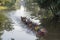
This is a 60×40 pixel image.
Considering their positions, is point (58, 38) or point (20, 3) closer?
point (58, 38)

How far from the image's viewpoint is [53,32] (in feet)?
40.8

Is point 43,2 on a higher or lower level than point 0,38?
higher

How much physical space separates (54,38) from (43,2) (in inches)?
221

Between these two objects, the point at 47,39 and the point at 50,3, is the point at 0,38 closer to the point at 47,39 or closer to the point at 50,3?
the point at 47,39

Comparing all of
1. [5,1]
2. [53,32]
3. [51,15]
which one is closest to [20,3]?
[5,1]

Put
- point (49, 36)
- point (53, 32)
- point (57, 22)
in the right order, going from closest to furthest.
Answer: point (49, 36)
point (53, 32)
point (57, 22)

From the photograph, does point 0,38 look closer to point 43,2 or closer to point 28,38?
point 28,38

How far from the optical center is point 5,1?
30828 millimetres

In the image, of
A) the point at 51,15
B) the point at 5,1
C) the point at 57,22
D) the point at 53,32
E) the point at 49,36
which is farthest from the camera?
the point at 5,1

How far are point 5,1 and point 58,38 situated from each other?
21032 mm

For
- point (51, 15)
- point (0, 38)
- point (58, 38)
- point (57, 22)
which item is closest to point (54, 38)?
point (58, 38)

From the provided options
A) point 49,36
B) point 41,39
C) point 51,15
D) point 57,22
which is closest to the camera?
point 41,39

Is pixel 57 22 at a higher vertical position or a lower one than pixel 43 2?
lower

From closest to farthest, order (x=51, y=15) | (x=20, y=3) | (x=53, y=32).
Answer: (x=53, y=32)
(x=51, y=15)
(x=20, y=3)
